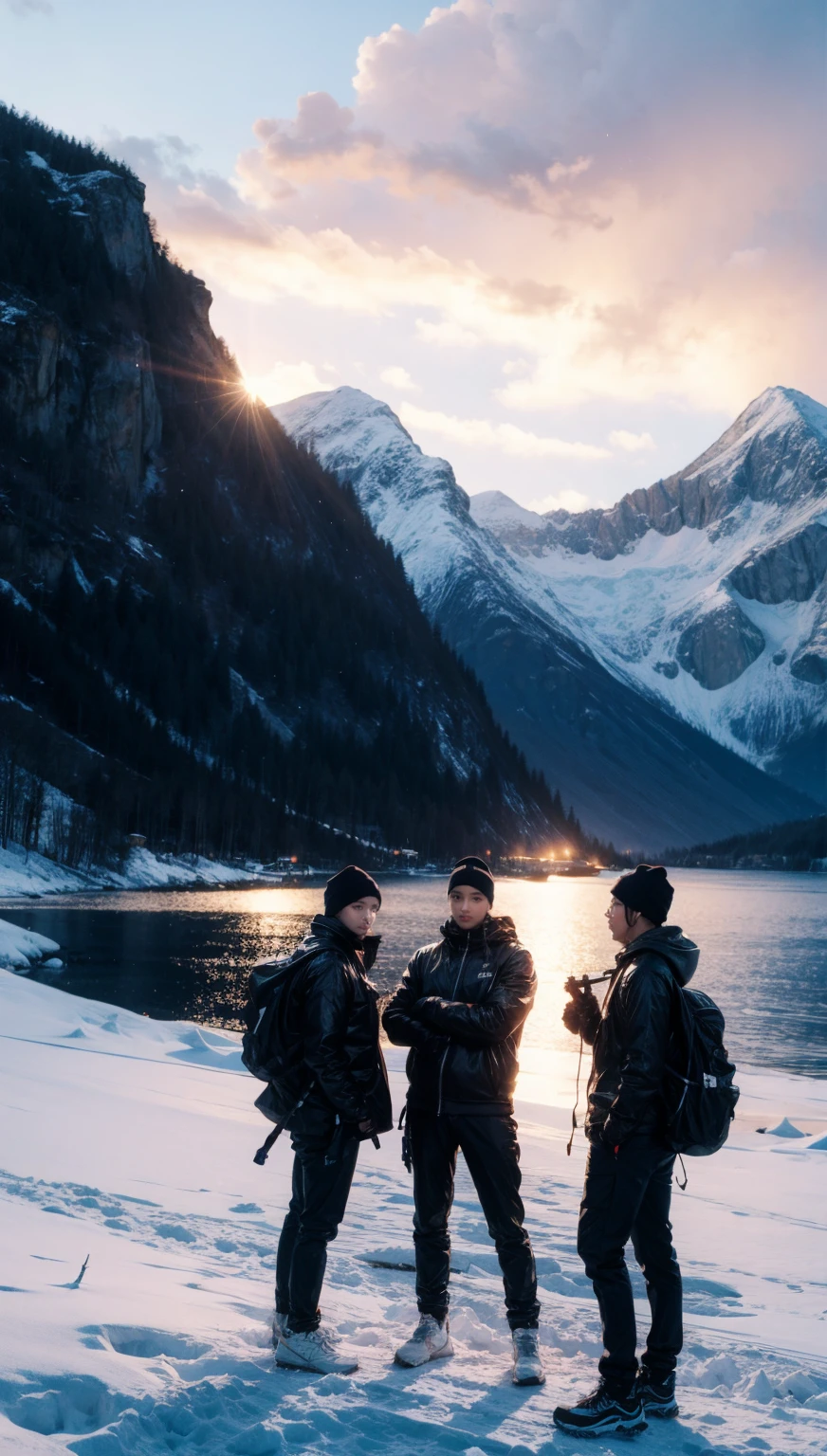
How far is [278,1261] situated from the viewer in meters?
7.41

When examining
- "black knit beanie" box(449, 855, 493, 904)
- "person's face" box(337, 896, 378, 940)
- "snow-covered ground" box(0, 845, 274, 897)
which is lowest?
"snow-covered ground" box(0, 845, 274, 897)

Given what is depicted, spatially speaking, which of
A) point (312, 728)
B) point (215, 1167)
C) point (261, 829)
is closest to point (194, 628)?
point (312, 728)

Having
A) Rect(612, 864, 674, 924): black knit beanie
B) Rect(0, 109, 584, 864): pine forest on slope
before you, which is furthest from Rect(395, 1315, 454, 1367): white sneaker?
Rect(0, 109, 584, 864): pine forest on slope

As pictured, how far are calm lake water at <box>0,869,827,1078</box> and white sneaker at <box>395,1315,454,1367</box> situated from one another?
20.0m

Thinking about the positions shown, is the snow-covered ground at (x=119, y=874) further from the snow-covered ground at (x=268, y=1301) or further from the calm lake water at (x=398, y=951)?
the snow-covered ground at (x=268, y=1301)

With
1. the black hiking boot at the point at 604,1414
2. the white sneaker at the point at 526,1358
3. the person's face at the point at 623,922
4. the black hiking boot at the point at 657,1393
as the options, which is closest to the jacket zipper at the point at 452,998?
the person's face at the point at 623,922

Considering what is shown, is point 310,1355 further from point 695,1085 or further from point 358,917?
point 695,1085

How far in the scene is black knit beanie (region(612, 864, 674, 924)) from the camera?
24.1 ft

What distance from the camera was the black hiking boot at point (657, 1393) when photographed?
6.66m

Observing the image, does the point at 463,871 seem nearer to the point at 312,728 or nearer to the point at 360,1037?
the point at 360,1037

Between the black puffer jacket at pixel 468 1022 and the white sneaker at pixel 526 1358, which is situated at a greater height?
the black puffer jacket at pixel 468 1022

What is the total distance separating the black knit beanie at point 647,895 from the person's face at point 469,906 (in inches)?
36.4

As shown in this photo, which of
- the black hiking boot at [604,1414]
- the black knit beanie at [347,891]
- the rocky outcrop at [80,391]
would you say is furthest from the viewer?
the rocky outcrop at [80,391]

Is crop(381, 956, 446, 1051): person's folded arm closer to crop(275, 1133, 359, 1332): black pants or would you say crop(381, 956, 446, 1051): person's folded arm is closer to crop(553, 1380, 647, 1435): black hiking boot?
crop(275, 1133, 359, 1332): black pants
